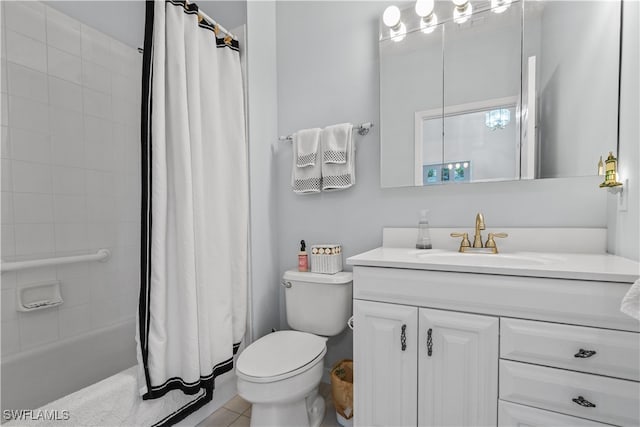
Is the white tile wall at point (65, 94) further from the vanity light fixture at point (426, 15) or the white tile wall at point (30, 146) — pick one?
the vanity light fixture at point (426, 15)

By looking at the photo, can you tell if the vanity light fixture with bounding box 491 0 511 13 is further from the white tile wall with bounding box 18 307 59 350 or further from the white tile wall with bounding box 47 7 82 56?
the white tile wall with bounding box 18 307 59 350

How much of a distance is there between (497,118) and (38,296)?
247 cm

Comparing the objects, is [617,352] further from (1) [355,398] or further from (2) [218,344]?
(2) [218,344]

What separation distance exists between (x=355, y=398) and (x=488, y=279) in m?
0.72

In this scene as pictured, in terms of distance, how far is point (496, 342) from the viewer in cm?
97

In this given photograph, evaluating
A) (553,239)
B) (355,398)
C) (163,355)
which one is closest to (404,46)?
(553,239)

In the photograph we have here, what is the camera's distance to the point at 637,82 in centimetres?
106

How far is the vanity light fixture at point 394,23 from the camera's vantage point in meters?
1.56

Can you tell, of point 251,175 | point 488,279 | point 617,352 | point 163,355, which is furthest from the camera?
point 251,175

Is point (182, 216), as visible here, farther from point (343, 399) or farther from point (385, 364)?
point (343, 399)

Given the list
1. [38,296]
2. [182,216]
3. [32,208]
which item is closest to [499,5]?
[182,216]

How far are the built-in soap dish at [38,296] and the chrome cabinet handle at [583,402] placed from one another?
2.28 m

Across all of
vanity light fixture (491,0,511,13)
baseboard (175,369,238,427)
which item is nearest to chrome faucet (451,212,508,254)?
vanity light fixture (491,0,511,13)

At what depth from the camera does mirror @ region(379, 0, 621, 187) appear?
4.10 feet
